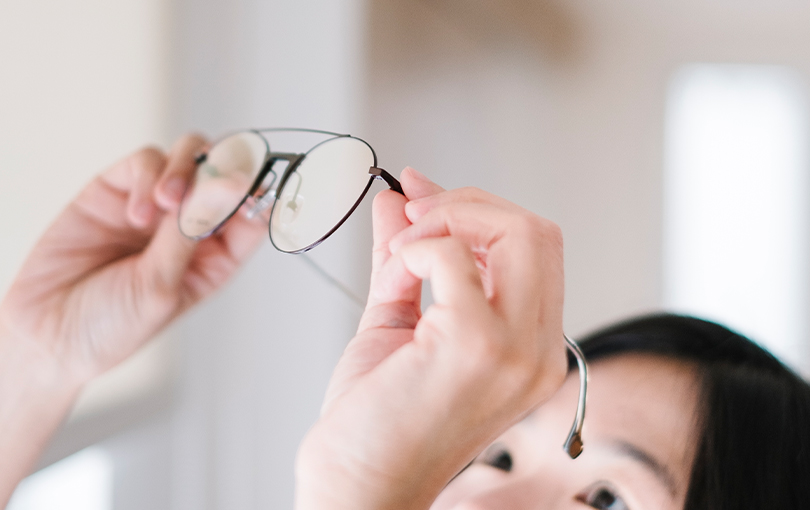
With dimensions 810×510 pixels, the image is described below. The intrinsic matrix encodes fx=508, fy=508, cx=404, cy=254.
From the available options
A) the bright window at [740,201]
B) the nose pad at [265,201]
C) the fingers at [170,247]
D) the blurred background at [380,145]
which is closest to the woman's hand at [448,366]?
the nose pad at [265,201]

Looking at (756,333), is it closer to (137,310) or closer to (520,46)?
(520,46)

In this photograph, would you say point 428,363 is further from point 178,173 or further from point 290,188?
point 178,173

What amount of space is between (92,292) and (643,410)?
679 mm

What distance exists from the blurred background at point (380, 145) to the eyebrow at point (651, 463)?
53 centimetres

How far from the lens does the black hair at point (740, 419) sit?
536 millimetres

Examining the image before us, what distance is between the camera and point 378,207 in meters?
0.40

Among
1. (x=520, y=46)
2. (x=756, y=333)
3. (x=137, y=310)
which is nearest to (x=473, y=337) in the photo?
(x=137, y=310)

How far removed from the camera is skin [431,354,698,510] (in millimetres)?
515

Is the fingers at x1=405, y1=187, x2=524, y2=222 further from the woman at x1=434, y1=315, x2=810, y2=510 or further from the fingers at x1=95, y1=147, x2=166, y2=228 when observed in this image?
the fingers at x1=95, y1=147, x2=166, y2=228

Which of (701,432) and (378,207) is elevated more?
(378,207)

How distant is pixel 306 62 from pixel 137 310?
69cm

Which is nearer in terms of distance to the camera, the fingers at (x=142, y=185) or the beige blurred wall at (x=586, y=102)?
the fingers at (x=142, y=185)

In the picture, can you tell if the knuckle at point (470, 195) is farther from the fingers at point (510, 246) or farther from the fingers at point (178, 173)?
the fingers at point (178, 173)

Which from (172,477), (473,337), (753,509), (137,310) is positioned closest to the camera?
(473,337)
